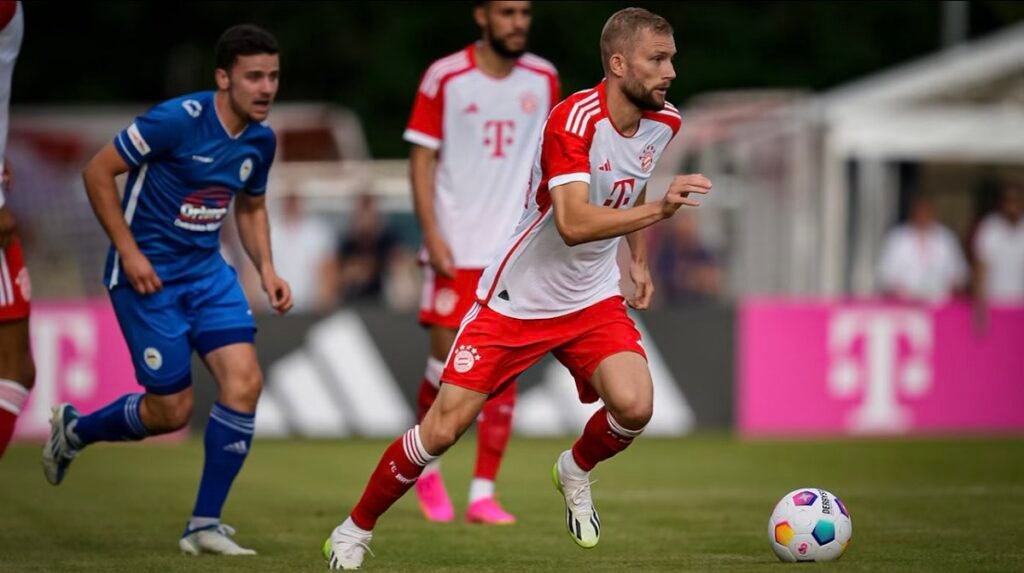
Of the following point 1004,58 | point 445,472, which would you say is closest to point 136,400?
point 445,472

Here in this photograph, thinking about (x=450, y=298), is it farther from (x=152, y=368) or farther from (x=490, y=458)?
(x=152, y=368)

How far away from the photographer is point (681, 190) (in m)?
6.45

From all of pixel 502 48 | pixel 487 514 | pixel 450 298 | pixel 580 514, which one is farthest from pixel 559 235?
pixel 487 514

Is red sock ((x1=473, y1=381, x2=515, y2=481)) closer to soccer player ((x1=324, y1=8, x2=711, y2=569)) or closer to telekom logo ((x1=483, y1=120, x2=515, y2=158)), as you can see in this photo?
telekom logo ((x1=483, y1=120, x2=515, y2=158))

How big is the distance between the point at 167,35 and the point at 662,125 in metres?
24.5

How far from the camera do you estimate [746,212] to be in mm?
19000

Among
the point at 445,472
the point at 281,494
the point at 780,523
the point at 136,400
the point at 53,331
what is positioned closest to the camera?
the point at 780,523

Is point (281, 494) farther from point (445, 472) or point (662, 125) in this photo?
point (662, 125)

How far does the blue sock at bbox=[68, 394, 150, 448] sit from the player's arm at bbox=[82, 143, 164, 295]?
634 millimetres

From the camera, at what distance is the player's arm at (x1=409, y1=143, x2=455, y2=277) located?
9.16m

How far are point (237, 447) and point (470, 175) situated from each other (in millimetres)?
2270

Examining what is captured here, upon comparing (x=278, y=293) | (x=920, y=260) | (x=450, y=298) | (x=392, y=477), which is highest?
(x=278, y=293)

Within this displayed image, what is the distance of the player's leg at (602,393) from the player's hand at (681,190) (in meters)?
0.94

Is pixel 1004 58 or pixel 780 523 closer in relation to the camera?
pixel 780 523
